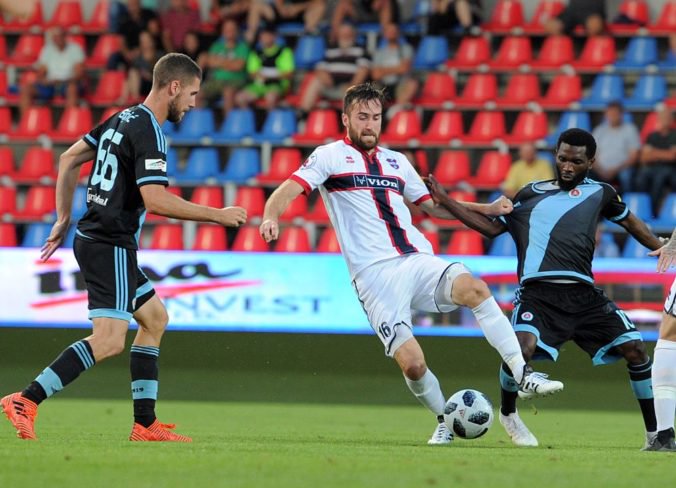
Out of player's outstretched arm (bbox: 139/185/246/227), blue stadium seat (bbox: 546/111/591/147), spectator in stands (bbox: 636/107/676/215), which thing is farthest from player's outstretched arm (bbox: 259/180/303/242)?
blue stadium seat (bbox: 546/111/591/147)

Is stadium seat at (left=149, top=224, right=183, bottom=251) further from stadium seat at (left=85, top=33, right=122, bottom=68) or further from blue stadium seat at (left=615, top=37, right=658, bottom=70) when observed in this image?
blue stadium seat at (left=615, top=37, right=658, bottom=70)

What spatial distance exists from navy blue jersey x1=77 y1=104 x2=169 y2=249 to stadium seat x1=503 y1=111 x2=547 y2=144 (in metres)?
9.53

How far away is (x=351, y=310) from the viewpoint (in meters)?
13.0

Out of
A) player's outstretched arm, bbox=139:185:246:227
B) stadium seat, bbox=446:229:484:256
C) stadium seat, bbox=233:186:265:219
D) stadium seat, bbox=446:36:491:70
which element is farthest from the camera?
stadium seat, bbox=446:36:491:70

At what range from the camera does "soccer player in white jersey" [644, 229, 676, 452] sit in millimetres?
8016

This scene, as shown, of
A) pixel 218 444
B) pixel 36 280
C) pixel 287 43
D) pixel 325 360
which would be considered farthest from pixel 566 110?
pixel 218 444

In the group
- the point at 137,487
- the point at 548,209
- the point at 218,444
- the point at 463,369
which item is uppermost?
the point at 548,209

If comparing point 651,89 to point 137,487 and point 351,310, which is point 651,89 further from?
point 137,487

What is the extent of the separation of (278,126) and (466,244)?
3737 mm

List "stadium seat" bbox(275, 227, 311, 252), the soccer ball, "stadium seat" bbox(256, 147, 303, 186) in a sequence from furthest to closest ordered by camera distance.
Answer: "stadium seat" bbox(256, 147, 303, 186) → "stadium seat" bbox(275, 227, 311, 252) → the soccer ball

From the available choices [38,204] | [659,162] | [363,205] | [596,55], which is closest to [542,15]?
[596,55]

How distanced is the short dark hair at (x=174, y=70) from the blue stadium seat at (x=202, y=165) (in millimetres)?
9057

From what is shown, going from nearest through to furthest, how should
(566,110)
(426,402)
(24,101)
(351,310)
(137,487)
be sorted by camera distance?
(137,487), (426,402), (351,310), (566,110), (24,101)

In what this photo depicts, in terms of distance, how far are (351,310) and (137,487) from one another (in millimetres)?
7668
